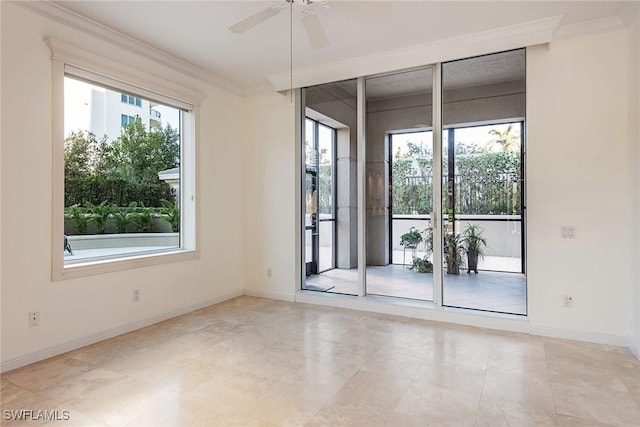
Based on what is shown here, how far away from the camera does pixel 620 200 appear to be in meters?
3.24

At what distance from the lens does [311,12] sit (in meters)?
2.68

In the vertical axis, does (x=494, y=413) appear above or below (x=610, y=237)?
below

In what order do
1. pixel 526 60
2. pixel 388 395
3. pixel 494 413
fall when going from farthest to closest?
pixel 526 60 < pixel 388 395 < pixel 494 413

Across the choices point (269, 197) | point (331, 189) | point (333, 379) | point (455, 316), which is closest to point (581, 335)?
point (455, 316)

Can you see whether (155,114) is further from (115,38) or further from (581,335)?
(581,335)

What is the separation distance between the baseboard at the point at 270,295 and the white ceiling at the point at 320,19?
9.73 feet

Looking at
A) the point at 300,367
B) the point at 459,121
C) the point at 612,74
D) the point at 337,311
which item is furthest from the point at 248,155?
the point at 612,74

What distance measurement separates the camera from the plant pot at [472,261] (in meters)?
4.06

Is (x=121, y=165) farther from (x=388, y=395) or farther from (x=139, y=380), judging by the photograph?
(x=388, y=395)

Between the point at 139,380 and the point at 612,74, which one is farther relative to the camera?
the point at 612,74

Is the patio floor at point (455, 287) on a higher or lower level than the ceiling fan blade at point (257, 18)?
lower

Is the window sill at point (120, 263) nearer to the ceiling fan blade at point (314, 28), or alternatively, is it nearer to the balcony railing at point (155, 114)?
the balcony railing at point (155, 114)

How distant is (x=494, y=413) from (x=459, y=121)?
9.60ft

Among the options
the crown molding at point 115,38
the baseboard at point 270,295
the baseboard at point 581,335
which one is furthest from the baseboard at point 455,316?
the crown molding at point 115,38
